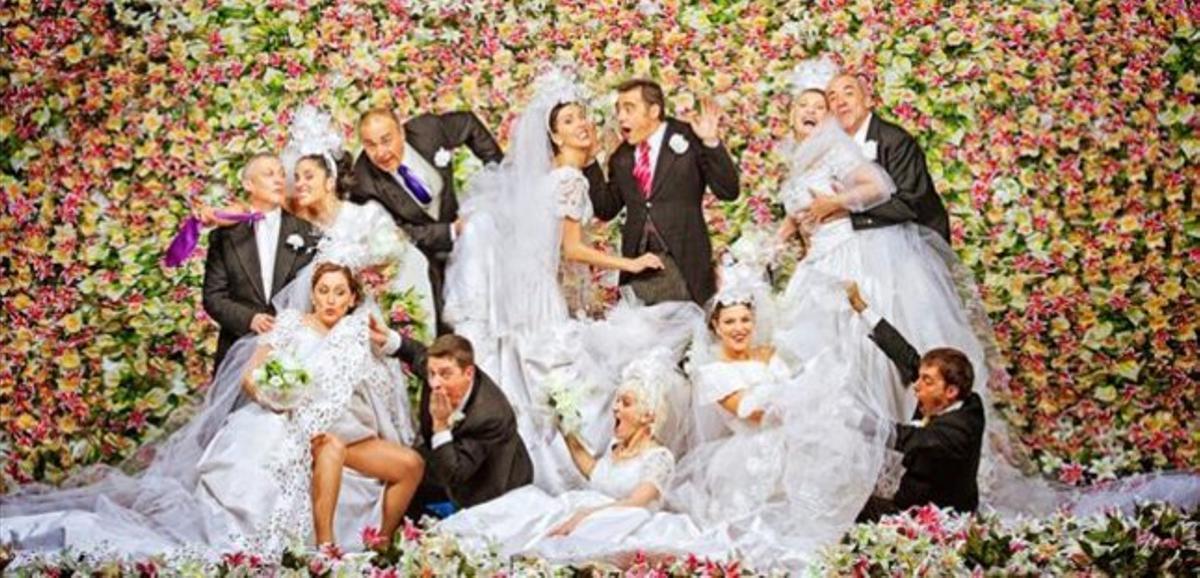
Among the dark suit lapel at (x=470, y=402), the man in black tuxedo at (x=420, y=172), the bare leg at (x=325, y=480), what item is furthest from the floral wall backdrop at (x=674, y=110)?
the dark suit lapel at (x=470, y=402)

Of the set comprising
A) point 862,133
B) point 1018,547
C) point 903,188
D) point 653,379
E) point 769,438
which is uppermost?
point 862,133

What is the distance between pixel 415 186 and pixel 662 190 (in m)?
Result: 0.90

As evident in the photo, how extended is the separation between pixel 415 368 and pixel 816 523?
157 centimetres

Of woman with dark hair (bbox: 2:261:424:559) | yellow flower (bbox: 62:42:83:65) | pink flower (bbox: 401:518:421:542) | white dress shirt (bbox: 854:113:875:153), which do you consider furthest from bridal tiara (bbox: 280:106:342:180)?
white dress shirt (bbox: 854:113:875:153)

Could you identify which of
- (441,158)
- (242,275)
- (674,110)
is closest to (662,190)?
(674,110)

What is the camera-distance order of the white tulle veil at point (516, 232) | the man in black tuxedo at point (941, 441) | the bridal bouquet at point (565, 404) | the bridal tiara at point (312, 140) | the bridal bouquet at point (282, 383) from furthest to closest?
the bridal tiara at point (312, 140) < the white tulle veil at point (516, 232) < the bridal bouquet at point (565, 404) < the bridal bouquet at point (282, 383) < the man in black tuxedo at point (941, 441)

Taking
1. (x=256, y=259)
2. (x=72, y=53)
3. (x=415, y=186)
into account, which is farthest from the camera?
(x=72, y=53)

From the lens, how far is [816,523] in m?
9.05

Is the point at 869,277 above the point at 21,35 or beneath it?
beneath

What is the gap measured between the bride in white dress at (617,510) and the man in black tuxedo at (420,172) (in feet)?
2.56

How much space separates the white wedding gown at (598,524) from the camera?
8.96m

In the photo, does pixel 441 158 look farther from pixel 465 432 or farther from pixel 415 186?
pixel 465 432

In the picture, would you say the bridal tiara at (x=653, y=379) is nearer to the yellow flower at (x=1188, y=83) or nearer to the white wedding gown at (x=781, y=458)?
the white wedding gown at (x=781, y=458)

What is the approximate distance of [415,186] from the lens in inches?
387
